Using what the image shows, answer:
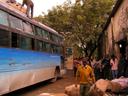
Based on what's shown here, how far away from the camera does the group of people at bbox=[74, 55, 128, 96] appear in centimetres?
1277

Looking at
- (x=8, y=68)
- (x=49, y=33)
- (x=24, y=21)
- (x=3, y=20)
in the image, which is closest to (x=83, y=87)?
(x=8, y=68)

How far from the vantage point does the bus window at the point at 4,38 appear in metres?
13.1

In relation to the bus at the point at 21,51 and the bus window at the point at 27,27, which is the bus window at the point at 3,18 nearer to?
the bus at the point at 21,51

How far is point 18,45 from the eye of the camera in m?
14.9

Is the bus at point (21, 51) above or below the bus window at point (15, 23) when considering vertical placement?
below

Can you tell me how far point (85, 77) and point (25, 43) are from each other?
13.6 feet

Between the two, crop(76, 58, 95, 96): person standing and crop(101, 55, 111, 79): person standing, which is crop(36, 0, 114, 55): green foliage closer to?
crop(101, 55, 111, 79): person standing

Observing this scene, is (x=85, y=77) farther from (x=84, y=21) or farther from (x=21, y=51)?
(x=84, y=21)

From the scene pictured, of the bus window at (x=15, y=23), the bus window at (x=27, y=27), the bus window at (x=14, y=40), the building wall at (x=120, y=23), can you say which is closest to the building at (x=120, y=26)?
the building wall at (x=120, y=23)

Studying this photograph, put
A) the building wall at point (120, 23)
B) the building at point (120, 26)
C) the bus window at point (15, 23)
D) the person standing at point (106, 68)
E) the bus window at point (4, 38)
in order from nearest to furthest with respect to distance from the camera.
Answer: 1. the bus window at point (4, 38)
2. the bus window at point (15, 23)
3. the building wall at point (120, 23)
4. the building at point (120, 26)
5. the person standing at point (106, 68)

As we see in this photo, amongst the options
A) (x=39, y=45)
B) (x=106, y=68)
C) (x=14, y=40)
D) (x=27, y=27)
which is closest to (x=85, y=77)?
(x=14, y=40)

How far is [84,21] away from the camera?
1460 inches

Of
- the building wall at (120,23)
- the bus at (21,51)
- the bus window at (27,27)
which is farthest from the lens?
the building wall at (120,23)

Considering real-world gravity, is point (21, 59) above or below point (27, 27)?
below
